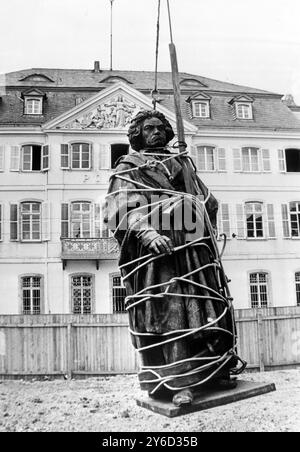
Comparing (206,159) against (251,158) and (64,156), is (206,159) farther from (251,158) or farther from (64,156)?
(64,156)

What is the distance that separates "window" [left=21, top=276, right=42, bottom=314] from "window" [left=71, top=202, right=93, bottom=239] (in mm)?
1324

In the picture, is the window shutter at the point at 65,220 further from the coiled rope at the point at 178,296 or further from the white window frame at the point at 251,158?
the coiled rope at the point at 178,296

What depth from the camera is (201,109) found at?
43.5 ft

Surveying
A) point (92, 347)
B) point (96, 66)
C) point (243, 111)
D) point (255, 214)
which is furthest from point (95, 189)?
point (92, 347)

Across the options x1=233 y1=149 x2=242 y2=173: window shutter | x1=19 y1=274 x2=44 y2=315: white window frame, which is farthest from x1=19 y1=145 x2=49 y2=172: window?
x1=233 y1=149 x2=242 y2=173: window shutter

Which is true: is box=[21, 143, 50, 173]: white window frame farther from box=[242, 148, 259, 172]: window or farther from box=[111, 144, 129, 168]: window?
box=[242, 148, 259, 172]: window

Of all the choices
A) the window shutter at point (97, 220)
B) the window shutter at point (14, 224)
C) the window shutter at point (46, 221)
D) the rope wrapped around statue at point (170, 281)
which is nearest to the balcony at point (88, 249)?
the window shutter at point (97, 220)

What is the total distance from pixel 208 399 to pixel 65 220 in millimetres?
10068

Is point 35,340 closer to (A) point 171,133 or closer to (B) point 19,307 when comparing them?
(B) point 19,307

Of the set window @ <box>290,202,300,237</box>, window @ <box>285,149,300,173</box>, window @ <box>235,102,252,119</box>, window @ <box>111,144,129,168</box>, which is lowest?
window @ <box>290,202,300,237</box>

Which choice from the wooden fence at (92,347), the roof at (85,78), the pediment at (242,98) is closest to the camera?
the wooden fence at (92,347)

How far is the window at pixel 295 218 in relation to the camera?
1093 centimetres

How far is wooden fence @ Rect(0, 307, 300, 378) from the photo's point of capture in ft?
21.1

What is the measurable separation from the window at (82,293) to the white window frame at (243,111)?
5.43 m
